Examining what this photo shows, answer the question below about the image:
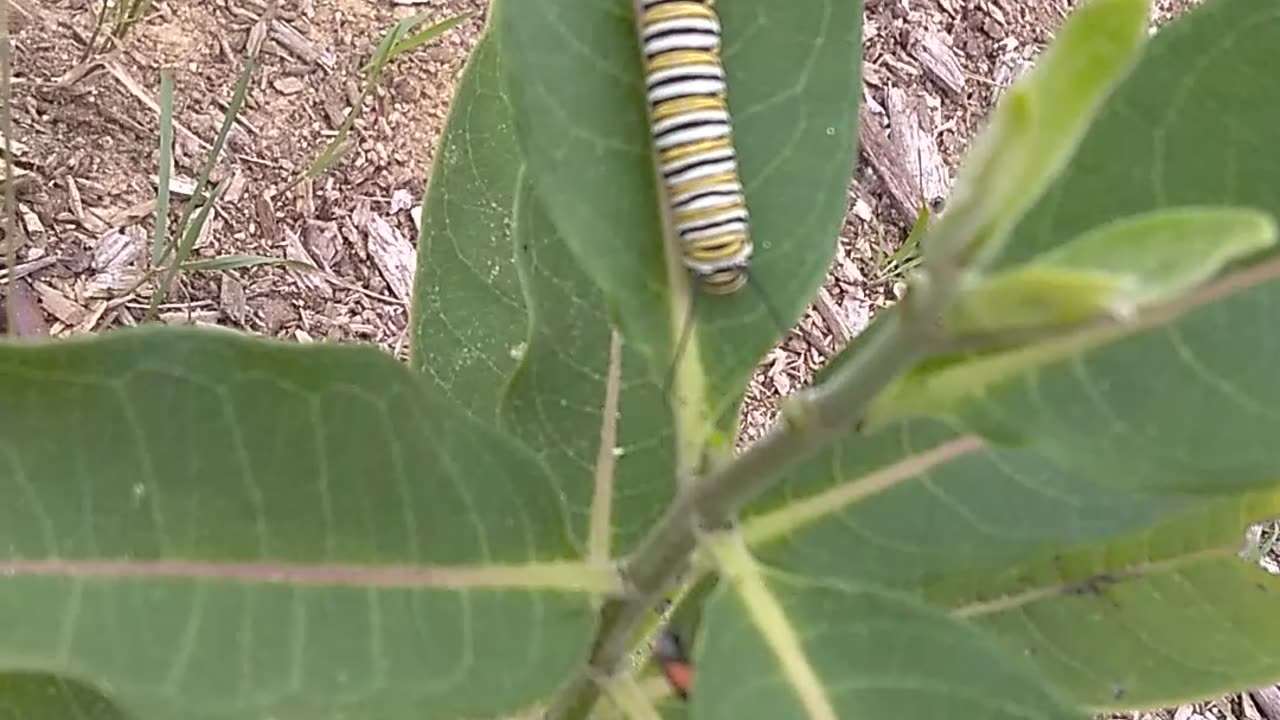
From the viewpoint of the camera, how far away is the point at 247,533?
0.75 metres

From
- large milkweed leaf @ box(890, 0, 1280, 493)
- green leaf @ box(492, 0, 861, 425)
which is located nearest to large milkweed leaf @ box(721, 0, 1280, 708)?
large milkweed leaf @ box(890, 0, 1280, 493)

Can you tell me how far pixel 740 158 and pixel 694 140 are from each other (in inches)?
2.9

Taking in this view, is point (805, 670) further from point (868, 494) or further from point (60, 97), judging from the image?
point (60, 97)

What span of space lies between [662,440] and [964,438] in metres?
0.23

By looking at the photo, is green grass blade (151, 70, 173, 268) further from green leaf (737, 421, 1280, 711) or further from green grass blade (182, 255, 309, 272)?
green leaf (737, 421, 1280, 711)

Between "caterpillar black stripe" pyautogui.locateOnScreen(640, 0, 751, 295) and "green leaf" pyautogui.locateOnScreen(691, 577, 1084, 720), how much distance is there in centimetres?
20

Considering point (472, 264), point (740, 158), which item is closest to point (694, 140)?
point (740, 158)

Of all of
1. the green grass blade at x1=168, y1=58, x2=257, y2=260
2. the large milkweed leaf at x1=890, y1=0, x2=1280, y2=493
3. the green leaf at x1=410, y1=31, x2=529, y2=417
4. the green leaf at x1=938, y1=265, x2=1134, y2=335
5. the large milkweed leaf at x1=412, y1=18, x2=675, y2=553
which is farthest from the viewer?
the green grass blade at x1=168, y1=58, x2=257, y2=260

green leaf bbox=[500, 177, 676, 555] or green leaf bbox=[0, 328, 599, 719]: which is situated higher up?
green leaf bbox=[500, 177, 676, 555]

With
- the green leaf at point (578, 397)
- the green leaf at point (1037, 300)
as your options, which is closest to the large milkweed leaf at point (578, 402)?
the green leaf at point (578, 397)

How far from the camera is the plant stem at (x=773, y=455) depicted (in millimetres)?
540

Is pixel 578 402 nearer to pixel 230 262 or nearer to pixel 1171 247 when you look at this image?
pixel 1171 247

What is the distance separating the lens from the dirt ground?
1.93m

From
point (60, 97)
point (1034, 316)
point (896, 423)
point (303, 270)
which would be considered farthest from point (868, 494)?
point (60, 97)
